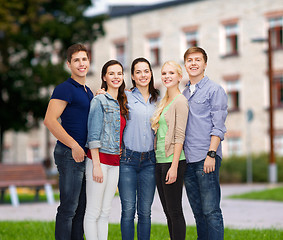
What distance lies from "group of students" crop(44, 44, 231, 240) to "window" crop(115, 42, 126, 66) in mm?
32657

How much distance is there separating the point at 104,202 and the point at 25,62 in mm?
21329

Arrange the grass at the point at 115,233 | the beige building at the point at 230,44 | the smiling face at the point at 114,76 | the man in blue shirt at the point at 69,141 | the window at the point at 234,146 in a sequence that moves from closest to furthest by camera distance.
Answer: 1. the man in blue shirt at the point at 69,141
2. the smiling face at the point at 114,76
3. the grass at the point at 115,233
4. the beige building at the point at 230,44
5. the window at the point at 234,146

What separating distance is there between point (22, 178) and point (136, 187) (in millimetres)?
10138

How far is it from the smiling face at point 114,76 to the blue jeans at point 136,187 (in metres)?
0.70

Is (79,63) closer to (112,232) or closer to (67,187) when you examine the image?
(67,187)

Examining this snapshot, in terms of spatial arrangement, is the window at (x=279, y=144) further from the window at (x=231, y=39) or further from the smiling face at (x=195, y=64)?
the smiling face at (x=195, y=64)

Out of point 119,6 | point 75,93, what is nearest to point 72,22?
point 119,6

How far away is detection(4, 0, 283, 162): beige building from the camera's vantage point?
106 ft

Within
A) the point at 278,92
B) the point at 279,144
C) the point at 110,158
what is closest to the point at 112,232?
the point at 110,158

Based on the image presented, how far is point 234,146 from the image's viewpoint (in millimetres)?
33594

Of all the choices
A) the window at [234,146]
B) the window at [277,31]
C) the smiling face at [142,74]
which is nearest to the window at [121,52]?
the window at [234,146]

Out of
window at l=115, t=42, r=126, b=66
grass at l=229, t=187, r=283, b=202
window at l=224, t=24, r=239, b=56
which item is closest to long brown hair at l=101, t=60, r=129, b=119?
grass at l=229, t=187, r=283, b=202

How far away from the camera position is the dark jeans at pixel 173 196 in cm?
623

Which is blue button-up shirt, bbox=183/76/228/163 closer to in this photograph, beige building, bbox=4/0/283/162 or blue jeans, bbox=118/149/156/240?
blue jeans, bbox=118/149/156/240
